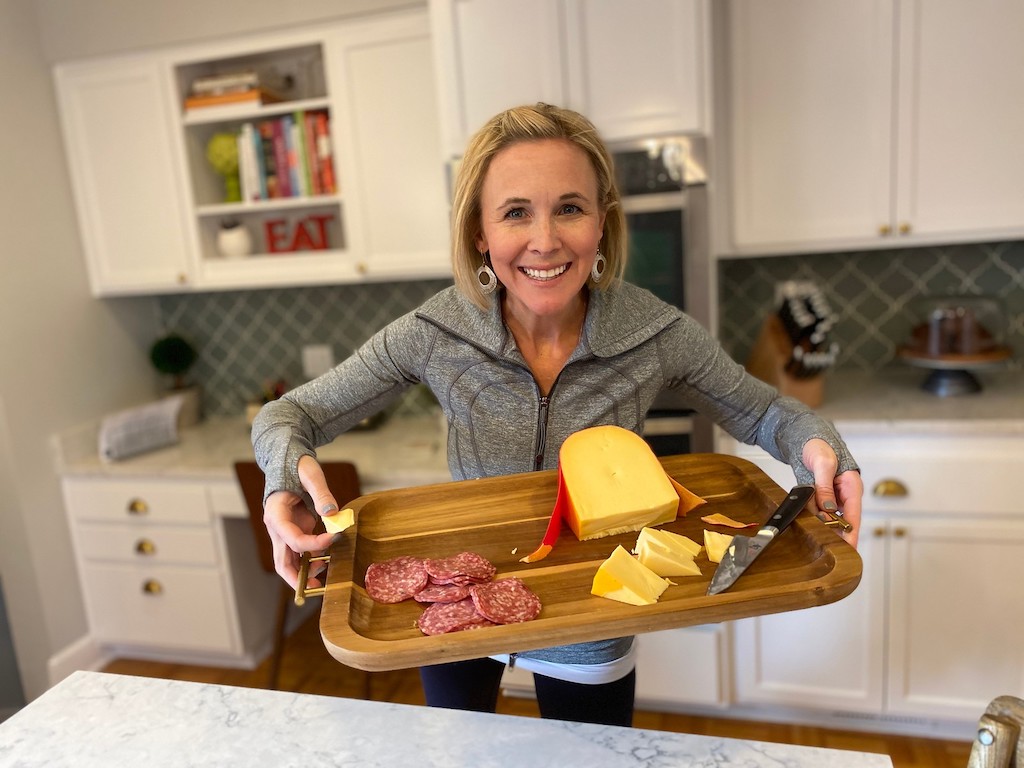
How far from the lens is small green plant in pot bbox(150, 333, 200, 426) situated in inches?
118

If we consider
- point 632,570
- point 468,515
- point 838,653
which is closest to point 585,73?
point 468,515

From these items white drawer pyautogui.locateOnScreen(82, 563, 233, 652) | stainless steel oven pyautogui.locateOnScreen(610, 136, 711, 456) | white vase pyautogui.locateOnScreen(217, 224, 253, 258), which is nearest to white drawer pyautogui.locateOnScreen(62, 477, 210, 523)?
white drawer pyautogui.locateOnScreen(82, 563, 233, 652)

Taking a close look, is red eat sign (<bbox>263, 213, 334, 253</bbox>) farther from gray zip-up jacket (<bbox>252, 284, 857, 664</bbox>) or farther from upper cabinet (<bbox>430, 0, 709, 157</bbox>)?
gray zip-up jacket (<bbox>252, 284, 857, 664</bbox>)

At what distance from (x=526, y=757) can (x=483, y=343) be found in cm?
56

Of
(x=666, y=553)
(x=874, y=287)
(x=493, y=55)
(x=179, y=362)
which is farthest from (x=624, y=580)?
(x=179, y=362)

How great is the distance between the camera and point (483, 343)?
1.14 m

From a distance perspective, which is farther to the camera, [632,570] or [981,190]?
[981,190]

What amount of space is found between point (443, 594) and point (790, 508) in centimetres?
46

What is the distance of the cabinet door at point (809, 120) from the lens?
2.12 meters

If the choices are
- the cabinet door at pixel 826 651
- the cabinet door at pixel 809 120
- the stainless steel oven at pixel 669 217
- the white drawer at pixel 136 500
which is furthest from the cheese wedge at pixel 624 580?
the white drawer at pixel 136 500

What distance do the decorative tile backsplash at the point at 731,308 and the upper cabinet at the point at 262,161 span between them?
28 centimetres

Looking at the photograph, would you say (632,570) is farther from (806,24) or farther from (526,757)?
(806,24)

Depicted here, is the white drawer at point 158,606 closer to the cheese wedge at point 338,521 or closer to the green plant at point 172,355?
the green plant at point 172,355

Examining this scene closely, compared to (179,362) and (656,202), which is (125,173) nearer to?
(179,362)
